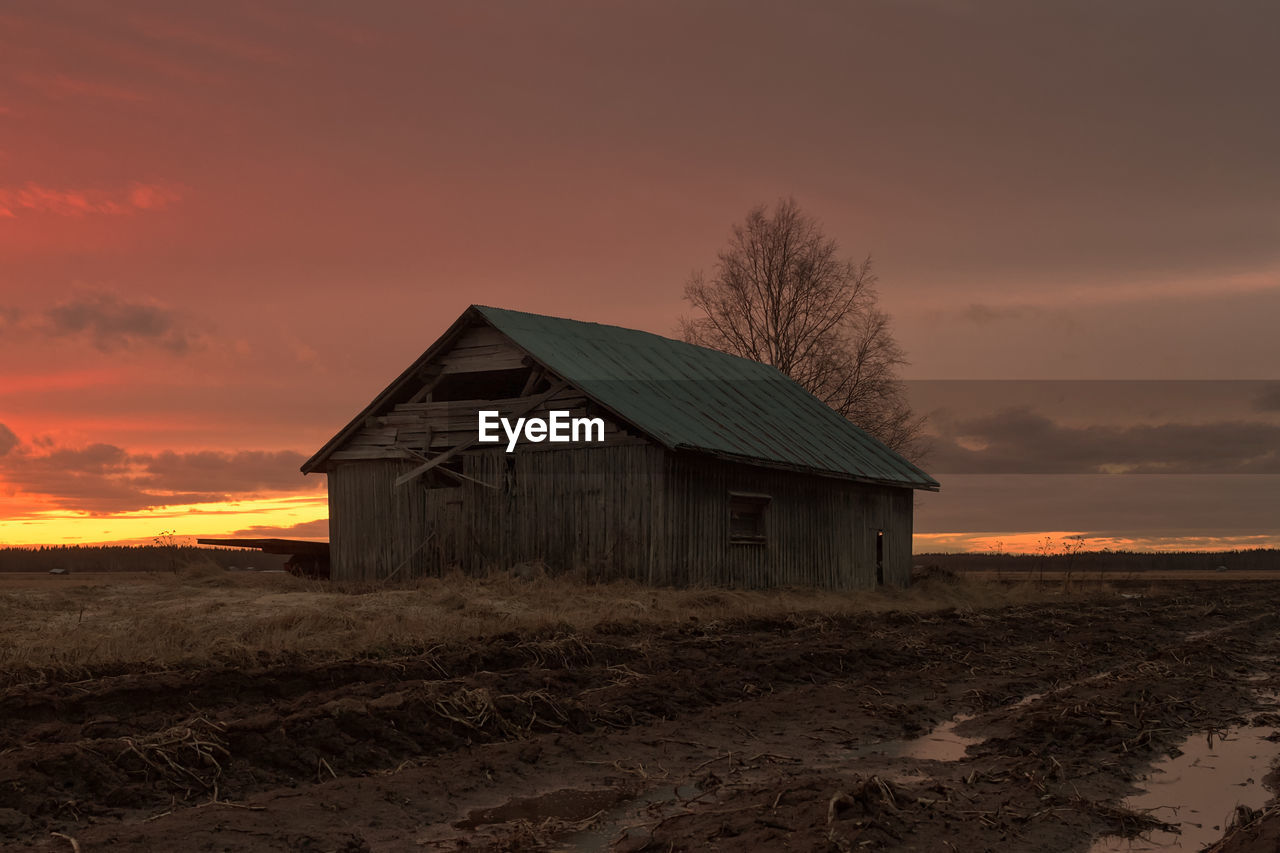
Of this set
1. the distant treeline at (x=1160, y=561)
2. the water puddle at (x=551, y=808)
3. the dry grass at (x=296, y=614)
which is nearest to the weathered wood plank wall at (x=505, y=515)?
the dry grass at (x=296, y=614)

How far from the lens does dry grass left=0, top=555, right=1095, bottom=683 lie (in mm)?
12180

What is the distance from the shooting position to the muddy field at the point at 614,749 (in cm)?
639

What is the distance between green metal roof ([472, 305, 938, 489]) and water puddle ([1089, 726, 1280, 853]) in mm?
12107

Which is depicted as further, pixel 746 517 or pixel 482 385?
pixel 482 385

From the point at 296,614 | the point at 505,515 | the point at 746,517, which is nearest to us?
the point at 296,614

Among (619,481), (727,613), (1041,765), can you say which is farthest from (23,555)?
(1041,765)

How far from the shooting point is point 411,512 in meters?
24.6

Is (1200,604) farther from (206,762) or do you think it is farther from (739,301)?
(206,762)

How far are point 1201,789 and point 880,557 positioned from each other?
2228 centimetres

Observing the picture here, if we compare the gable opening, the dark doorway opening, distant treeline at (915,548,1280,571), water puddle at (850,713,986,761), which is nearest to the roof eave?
the dark doorway opening

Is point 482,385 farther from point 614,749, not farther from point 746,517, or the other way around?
point 614,749

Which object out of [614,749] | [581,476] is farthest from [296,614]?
[581,476]

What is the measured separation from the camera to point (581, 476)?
22.4m

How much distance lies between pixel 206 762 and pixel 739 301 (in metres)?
32.2
